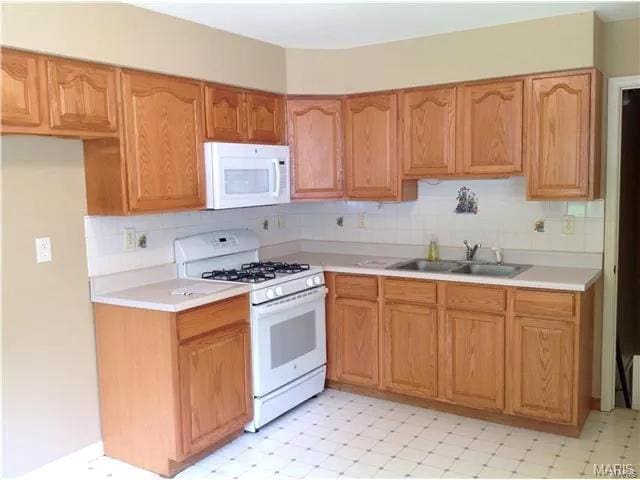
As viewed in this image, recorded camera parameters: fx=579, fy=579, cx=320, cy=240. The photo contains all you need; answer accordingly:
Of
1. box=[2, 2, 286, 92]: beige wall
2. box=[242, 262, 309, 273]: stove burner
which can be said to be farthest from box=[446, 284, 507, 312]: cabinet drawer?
Result: box=[2, 2, 286, 92]: beige wall

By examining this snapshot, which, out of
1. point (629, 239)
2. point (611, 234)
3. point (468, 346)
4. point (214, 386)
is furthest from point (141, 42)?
point (629, 239)

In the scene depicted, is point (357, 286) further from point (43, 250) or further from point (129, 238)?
point (43, 250)

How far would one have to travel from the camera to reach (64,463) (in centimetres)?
300

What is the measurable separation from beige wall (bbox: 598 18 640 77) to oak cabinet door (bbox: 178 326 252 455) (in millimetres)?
2695

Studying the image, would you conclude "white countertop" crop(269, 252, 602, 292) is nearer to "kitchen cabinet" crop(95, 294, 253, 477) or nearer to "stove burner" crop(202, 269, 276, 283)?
"stove burner" crop(202, 269, 276, 283)

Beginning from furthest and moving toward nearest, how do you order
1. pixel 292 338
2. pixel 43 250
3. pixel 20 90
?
pixel 292 338 → pixel 43 250 → pixel 20 90

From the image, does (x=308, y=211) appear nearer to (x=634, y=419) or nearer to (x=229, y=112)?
(x=229, y=112)

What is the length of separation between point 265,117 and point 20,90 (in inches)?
66.1

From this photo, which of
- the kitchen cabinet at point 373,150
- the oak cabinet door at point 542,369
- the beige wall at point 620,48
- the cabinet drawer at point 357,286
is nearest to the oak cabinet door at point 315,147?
the kitchen cabinet at point 373,150

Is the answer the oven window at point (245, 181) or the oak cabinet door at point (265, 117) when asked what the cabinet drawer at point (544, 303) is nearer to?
the oven window at point (245, 181)

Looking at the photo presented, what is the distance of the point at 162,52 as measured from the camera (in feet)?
10.1

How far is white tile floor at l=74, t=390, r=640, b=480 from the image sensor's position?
9.70 feet

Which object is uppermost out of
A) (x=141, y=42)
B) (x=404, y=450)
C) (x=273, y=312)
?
(x=141, y=42)

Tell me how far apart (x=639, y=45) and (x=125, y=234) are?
10.5 feet
